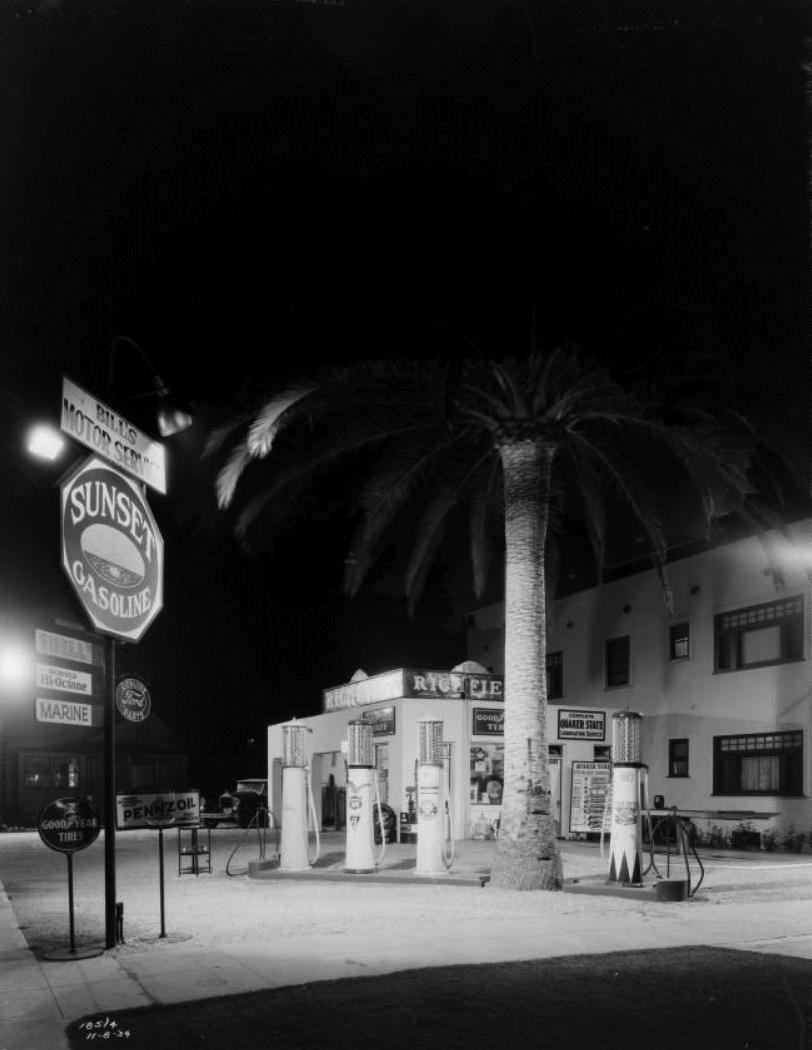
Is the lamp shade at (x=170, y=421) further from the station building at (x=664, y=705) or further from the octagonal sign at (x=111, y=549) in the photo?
the station building at (x=664, y=705)

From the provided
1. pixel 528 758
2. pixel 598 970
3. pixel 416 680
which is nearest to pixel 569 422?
pixel 528 758

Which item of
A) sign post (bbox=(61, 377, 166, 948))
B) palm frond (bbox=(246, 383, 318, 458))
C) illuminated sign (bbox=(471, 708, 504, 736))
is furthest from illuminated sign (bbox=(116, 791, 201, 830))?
illuminated sign (bbox=(471, 708, 504, 736))

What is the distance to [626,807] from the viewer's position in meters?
15.7

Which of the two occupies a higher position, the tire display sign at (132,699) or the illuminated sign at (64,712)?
the illuminated sign at (64,712)

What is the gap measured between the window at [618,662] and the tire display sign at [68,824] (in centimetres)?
2132

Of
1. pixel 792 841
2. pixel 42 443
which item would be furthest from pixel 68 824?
pixel 792 841

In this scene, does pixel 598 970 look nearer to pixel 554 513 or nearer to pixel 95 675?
pixel 95 675

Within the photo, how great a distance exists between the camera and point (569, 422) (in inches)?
632

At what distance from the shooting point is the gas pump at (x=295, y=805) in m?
18.5

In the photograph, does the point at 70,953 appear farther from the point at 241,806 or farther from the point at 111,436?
the point at 241,806

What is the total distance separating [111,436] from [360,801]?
954 centimetres

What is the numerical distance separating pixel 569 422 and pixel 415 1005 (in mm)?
9771

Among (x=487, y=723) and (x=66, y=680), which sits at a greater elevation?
(x=66, y=680)

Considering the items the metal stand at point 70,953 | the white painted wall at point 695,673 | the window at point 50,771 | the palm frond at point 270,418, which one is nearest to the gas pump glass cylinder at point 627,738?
the palm frond at point 270,418
